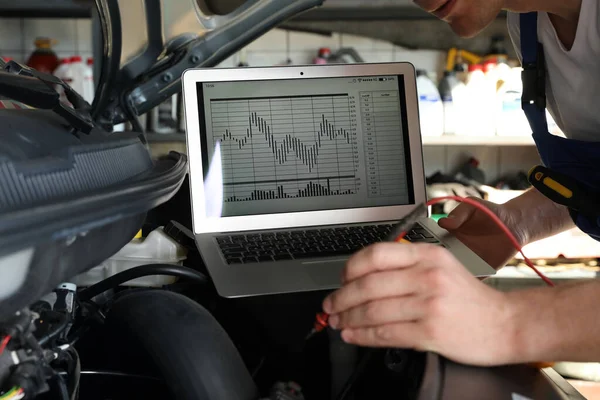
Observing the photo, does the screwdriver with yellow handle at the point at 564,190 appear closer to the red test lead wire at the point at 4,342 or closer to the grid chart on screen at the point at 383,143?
the grid chart on screen at the point at 383,143

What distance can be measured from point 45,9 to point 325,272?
158 cm

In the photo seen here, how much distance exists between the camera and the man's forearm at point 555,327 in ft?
1.39

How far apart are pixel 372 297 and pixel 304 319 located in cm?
23

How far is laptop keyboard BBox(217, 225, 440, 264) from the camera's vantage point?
72cm

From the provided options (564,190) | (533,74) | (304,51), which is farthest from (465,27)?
(304,51)

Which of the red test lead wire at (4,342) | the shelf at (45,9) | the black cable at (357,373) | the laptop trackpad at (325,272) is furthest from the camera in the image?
the shelf at (45,9)

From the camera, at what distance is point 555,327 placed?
1.40 feet

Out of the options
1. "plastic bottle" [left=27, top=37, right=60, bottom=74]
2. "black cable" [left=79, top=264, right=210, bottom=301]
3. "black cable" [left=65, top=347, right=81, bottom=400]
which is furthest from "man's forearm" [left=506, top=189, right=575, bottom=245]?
"plastic bottle" [left=27, top=37, right=60, bottom=74]

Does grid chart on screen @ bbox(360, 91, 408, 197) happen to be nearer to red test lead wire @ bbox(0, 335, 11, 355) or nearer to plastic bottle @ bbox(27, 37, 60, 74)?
red test lead wire @ bbox(0, 335, 11, 355)

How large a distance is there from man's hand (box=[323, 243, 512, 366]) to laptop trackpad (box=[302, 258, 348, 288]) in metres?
0.20

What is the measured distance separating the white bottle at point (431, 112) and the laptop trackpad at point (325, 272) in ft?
4.07

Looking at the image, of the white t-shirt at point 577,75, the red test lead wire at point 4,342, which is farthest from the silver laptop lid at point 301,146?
the red test lead wire at point 4,342

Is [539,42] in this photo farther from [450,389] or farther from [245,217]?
[450,389]

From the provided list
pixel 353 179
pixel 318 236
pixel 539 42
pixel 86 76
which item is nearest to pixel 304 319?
pixel 318 236
